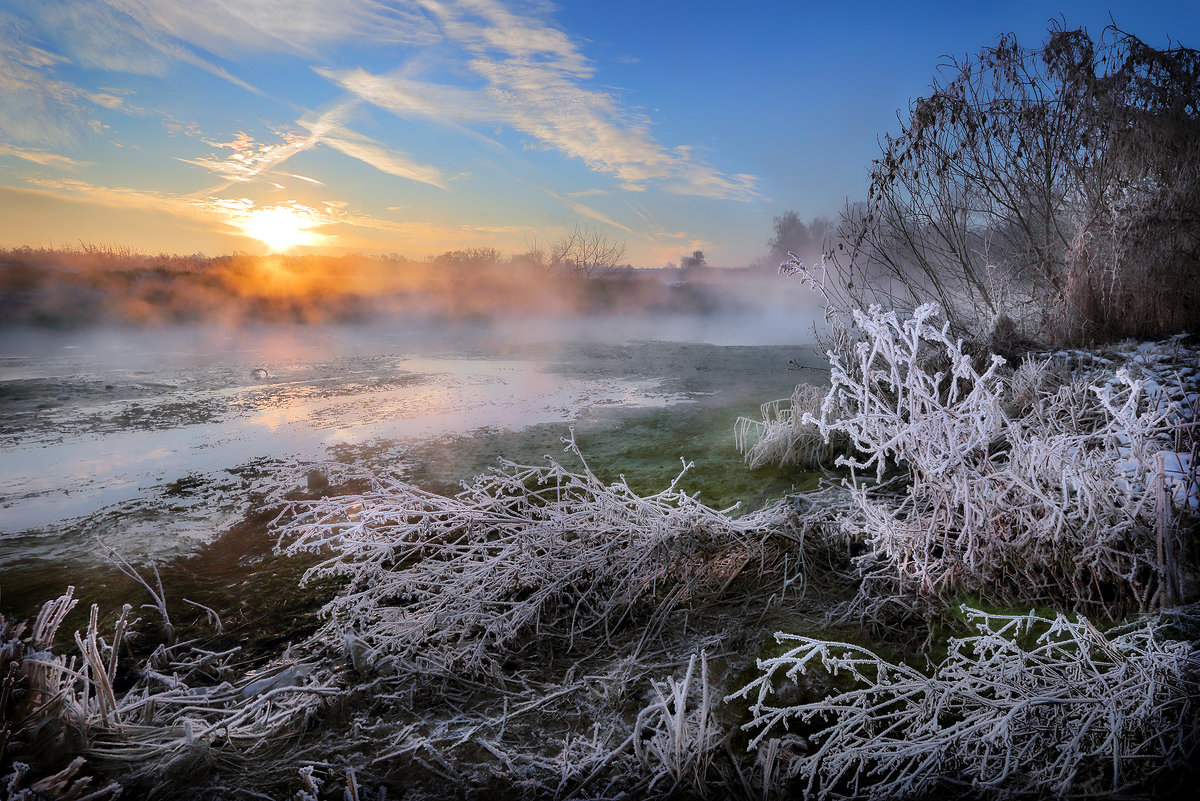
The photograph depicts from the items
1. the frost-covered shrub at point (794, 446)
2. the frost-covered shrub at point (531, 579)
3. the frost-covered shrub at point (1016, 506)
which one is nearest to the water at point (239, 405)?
the frost-covered shrub at point (531, 579)

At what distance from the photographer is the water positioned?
509 centimetres

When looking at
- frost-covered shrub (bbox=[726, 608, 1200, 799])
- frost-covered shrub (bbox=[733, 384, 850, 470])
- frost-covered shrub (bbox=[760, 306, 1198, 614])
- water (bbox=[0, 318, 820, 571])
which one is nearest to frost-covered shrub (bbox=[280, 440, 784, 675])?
frost-covered shrub (bbox=[760, 306, 1198, 614])

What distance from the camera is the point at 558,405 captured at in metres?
8.73

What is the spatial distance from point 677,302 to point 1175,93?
20.5 m

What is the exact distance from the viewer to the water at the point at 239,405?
5.09 meters

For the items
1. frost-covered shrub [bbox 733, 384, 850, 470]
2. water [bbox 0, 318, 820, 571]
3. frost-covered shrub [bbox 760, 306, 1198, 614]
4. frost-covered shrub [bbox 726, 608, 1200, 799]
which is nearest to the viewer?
frost-covered shrub [bbox 726, 608, 1200, 799]

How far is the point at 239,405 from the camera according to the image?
28.7ft

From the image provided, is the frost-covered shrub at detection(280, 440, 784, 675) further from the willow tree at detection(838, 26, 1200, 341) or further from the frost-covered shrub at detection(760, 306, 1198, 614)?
the willow tree at detection(838, 26, 1200, 341)

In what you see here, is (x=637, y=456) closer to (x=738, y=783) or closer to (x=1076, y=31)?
(x=738, y=783)

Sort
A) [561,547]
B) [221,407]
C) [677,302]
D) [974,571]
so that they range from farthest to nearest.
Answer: [677,302] → [221,407] → [561,547] → [974,571]

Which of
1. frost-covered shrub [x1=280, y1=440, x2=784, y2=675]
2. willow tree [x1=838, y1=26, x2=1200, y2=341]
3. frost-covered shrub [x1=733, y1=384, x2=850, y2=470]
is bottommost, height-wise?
frost-covered shrub [x1=280, y1=440, x2=784, y2=675]

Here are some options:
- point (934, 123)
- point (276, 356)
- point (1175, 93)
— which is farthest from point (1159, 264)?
point (276, 356)

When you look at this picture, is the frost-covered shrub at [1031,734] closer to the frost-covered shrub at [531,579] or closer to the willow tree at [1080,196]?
the frost-covered shrub at [531,579]

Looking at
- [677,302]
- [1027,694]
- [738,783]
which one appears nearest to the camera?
[1027,694]
